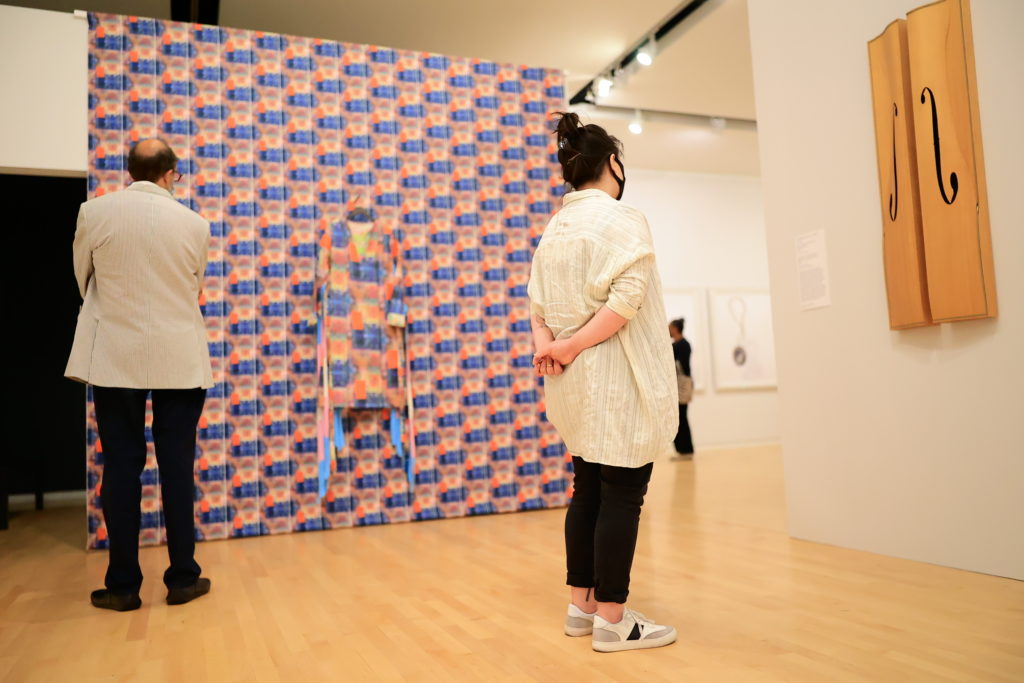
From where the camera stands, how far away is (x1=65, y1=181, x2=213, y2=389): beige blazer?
9.00ft

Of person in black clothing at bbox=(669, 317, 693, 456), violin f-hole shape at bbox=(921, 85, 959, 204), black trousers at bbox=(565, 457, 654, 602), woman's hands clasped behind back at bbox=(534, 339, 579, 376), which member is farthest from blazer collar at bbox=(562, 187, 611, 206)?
person in black clothing at bbox=(669, 317, 693, 456)

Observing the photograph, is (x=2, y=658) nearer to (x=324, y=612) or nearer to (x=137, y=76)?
(x=324, y=612)

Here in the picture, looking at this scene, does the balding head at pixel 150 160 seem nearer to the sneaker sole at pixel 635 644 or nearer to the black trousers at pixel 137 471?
the black trousers at pixel 137 471

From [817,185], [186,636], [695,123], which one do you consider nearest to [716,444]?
[695,123]

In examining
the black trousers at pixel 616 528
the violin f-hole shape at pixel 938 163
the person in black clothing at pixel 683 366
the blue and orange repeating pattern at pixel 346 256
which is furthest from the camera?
the person in black clothing at pixel 683 366

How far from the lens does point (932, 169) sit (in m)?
2.85

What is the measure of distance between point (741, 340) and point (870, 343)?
22.7ft

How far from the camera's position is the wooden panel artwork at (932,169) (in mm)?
2719

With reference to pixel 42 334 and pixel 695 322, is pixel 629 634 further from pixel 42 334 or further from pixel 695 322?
pixel 695 322

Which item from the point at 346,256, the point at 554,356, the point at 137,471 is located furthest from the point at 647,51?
the point at 137,471

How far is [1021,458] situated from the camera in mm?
2639

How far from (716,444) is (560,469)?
5.15 metres

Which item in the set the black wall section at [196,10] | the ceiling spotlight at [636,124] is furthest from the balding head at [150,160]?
the ceiling spotlight at [636,124]

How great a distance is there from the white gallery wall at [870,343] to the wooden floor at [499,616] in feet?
0.66
